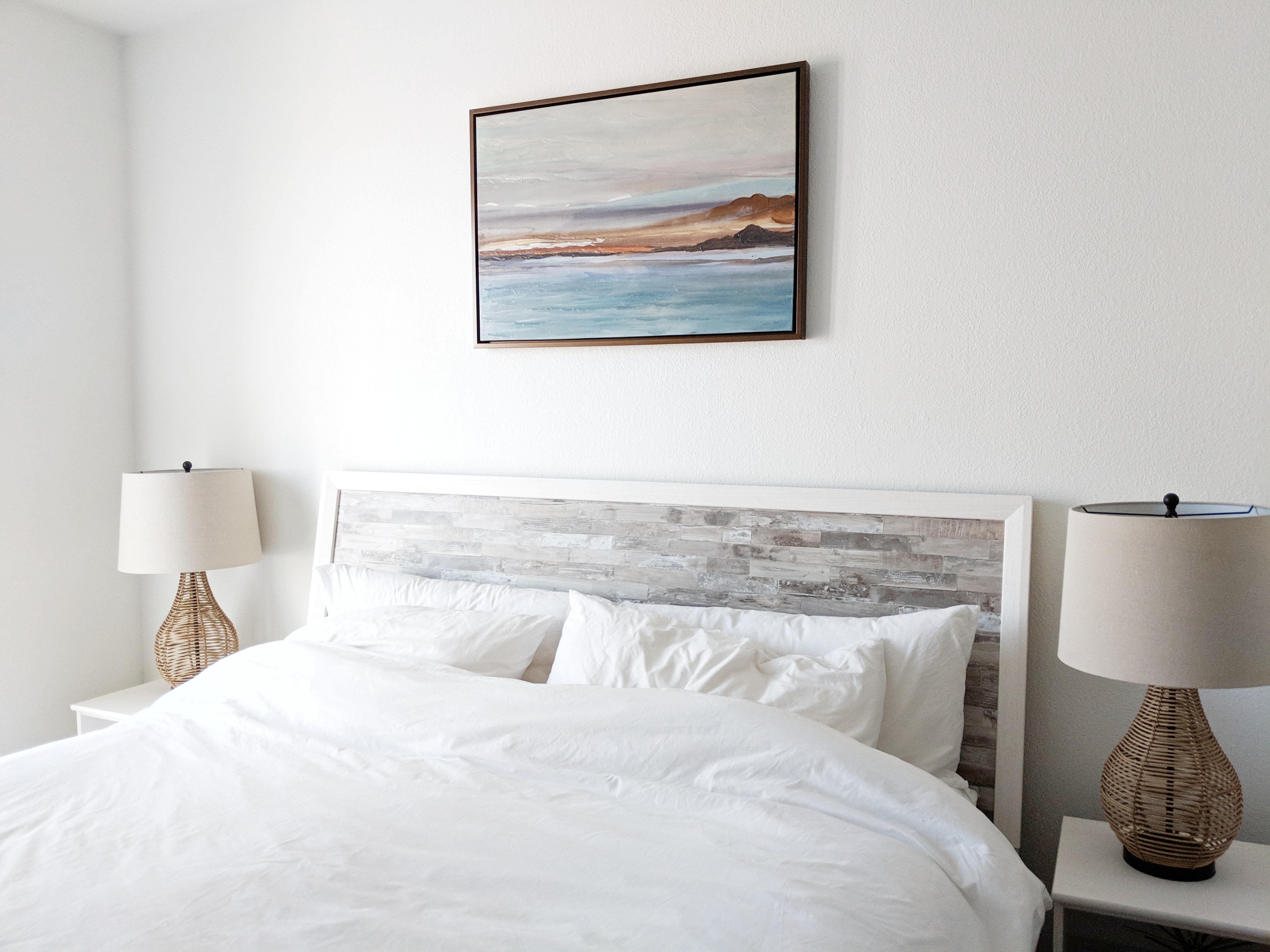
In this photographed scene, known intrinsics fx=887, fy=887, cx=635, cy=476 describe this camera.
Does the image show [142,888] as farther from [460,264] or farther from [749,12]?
[749,12]

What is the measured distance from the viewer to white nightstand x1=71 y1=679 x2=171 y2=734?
2842 millimetres

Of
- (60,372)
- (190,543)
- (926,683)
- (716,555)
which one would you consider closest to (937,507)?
(926,683)

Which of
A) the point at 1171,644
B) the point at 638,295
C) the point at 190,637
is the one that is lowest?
the point at 190,637

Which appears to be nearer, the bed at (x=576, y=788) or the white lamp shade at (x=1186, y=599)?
the bed at (x=576, y=788)

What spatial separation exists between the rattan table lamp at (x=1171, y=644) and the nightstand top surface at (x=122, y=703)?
2.68 meters

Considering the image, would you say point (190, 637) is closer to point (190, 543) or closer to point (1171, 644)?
point (190, 543)

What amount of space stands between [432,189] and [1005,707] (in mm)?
2128

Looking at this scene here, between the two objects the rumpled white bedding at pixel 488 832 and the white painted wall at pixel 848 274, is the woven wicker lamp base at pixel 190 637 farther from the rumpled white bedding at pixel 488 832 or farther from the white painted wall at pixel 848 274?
the rumpled white bedding at pixel 488 832

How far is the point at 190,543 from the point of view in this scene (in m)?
2.78

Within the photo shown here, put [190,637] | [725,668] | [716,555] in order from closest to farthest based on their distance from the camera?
[725,668], [716,555], [190,637]

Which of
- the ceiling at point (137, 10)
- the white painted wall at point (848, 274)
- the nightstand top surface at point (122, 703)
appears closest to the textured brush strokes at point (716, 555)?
the white painted wall at point (848, 274)

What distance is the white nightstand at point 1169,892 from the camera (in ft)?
5.06

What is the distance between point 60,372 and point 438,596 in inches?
64.4

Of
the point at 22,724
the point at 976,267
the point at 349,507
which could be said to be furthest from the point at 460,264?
the point at 22,724
